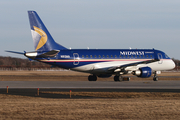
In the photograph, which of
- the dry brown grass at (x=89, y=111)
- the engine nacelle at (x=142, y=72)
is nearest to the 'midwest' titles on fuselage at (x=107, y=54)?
the engine nacelle at (x=142, y=72)

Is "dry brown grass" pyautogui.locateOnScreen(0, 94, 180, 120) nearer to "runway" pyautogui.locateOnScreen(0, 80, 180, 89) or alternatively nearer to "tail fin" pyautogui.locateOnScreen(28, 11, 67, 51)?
"runway" pyautogui.locateOnScreen(0, 80, 180, 89)

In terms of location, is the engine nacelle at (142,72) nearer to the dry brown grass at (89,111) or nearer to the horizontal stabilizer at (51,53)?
the horizontal stabilizer at (51,53)

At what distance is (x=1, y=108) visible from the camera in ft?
58.7

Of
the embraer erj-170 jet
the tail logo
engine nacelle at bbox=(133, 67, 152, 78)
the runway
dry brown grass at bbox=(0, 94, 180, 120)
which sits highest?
the tail logo

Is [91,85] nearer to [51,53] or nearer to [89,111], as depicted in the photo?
[51,53]

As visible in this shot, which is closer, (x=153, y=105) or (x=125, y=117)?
(x=125, y=117)

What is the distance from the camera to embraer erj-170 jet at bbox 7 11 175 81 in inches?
1688

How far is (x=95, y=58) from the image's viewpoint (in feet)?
151

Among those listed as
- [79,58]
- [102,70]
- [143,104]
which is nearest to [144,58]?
[102,70]

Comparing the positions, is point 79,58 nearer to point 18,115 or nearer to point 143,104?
point 143,104

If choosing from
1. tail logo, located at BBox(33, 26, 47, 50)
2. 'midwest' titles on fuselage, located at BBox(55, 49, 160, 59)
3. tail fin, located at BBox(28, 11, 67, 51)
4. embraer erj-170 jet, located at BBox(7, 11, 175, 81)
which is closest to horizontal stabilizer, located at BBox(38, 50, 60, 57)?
embraer erj-170 jet, located at BBox(7, 11, 175, 81)

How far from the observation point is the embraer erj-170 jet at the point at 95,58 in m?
42.9

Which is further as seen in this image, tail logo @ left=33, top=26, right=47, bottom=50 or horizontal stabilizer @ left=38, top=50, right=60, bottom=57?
tail logo @ left=33, top=26, right=47, bottom=50

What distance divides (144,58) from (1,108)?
111ft
